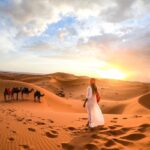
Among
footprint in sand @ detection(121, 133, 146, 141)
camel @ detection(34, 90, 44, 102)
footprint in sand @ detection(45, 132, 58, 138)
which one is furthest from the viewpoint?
camel @ detection(34, 90, 44, 102)

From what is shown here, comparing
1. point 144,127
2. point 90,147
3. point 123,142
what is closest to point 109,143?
point 123,142

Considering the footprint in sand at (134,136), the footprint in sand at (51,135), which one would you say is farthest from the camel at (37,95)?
the footprint in sand at (134,136)

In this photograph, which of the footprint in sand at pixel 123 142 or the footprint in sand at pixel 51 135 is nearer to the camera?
the footprint in sand at pixel 123 142

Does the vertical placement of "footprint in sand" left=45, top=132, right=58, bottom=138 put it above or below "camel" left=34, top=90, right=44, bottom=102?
below

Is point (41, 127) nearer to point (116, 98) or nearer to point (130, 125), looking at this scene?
point (130, 125)

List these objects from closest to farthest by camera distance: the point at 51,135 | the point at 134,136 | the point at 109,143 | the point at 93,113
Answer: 1. the point at 109,143
2. the point at 134,136
3. the point at 51,135
4. the point at 93,113

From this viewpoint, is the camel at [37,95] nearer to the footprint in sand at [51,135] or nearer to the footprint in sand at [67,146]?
the footprint in sand at [51,135]

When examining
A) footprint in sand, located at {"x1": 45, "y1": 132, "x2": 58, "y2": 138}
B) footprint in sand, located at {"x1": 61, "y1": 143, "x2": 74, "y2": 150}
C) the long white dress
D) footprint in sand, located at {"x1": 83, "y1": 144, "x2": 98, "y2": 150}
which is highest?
the long white dress

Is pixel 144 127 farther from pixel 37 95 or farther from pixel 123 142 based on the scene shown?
pixel 37 95

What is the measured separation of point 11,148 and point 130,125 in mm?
4840

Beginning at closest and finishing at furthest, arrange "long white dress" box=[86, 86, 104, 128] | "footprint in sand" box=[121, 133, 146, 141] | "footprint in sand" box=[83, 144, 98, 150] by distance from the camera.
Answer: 1. "footprint in sand" box=[83, 144, 98, 150]
2. "footprint in sand" box=[121, 133, 146, 141]
3. "long white dress" box=[86, 86, 104, 128]

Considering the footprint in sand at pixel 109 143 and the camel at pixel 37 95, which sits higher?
the camel at pixel 37 95

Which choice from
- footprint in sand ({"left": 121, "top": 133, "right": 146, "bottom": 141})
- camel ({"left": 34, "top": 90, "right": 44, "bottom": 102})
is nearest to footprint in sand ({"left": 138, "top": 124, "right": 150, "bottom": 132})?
footprint in sand ({"left": 121, "top": 133, "right": 146, "bottom": 141})

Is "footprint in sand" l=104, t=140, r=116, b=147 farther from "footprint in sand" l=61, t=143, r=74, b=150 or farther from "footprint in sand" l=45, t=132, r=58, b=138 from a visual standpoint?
"footprint in sand" l=45, t=132, r=58, b=138
